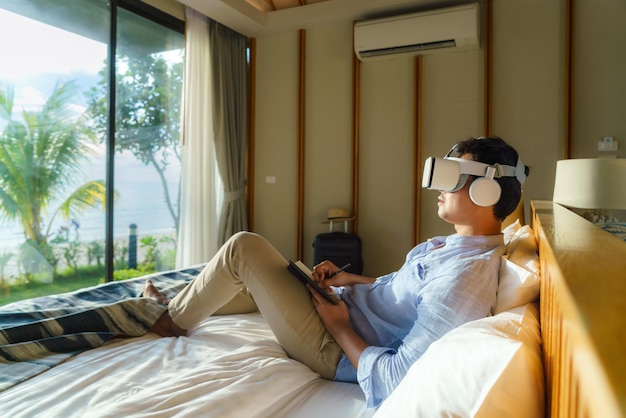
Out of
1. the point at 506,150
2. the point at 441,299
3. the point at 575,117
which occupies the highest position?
the point at 575,117

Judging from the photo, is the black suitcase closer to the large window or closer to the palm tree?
the large window

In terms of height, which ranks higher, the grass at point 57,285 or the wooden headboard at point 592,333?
the wooden headboard at point 592,333

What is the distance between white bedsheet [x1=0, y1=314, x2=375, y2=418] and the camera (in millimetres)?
992

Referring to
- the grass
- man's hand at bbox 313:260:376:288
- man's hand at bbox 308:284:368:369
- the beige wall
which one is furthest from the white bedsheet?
the beige wall

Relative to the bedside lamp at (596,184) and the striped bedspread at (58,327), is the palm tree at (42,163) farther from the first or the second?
the bedside lamp at (596,184)

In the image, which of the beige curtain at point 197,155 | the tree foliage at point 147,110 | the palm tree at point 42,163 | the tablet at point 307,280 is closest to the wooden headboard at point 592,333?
the tablet at point 307,280

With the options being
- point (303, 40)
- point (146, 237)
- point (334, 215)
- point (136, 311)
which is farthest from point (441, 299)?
point (303, 40)

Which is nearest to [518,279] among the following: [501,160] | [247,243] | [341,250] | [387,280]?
[501,160]

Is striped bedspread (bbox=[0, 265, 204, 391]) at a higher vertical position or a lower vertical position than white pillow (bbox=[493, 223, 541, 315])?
lower

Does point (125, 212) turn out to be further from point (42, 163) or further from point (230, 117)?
point (230, 117)

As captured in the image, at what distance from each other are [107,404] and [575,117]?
3709 millimetres

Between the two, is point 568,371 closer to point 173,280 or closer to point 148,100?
point 173,280

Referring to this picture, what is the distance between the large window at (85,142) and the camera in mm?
2908

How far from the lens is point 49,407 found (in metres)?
1.02
